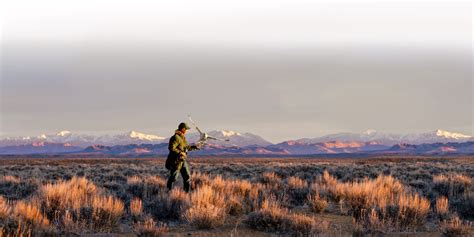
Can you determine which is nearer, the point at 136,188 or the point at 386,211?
the point at 386,211

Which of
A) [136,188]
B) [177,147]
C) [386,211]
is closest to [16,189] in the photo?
[136,188]

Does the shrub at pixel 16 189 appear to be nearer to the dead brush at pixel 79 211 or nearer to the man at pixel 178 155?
the dead brush at pixel 79 211

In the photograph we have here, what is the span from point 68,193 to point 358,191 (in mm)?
6621

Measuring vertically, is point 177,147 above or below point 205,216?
above

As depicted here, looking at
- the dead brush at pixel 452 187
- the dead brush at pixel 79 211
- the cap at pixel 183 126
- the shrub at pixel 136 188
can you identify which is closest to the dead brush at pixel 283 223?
the dead brush at pixel 79 211

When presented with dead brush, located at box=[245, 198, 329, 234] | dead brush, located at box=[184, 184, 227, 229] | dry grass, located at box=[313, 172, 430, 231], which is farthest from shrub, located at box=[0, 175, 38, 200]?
dry grass, located at box=[313, 172, 430, 231]

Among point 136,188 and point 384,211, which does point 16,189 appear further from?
point 384,211

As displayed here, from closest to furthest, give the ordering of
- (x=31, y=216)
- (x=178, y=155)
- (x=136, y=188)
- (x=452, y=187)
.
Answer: (x=31, y=216), (x=178, y=155), (x=136, y=188), (x=452, y=187)

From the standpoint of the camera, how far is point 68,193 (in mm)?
11992

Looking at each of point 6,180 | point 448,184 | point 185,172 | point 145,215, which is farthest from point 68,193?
point 448,184

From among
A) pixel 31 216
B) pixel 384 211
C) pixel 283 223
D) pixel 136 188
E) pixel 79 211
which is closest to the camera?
pixel 31 216

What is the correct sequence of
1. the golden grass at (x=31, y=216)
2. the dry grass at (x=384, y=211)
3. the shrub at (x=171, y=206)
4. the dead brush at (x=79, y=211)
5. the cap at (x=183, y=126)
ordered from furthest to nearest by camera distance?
the cap at (x=183, y=126)
the shrub at (x=171, y=206)
the dry grass at (x=384, y=211)
the dead brush at (x=79, y=211)
the golden grass at (x=31, y=216)

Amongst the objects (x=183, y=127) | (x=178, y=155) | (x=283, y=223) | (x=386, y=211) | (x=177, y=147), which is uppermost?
(x=183, y=127)

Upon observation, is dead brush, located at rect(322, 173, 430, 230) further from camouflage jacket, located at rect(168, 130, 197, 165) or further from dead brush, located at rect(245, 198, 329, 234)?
camouflage jacket, located at rect(168, 130, 197, 165)
